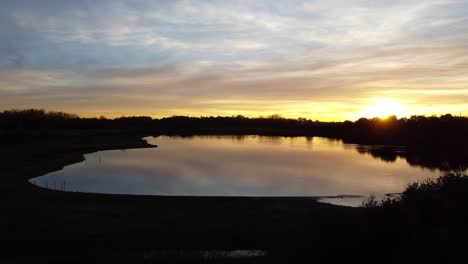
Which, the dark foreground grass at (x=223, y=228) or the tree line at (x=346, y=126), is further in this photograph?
the tree line at (x=346, y=126)

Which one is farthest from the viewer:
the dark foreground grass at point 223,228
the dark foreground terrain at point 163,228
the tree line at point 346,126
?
the tree line at point 346,126

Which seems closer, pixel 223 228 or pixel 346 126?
pixel 223 228

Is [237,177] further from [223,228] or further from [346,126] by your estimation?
[346,126]

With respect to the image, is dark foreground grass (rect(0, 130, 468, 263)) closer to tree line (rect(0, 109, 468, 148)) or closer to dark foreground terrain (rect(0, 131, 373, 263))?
dark foreground terrain (rect(0, 131, 373, 263))

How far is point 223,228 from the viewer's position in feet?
51.0

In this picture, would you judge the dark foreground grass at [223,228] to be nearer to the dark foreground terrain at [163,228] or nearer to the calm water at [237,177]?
the dark foreground terrain at [163,228]

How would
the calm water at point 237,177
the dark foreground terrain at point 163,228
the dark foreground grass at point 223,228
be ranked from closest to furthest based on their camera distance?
1. the dark foreground grass at point 223,228
2. the dark foreground terrain at point 163,228
3. the calm water at point 237,177

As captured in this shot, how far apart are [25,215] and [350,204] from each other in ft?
47.2

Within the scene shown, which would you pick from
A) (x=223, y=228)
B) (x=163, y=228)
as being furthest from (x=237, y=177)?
(x=163, y=228)

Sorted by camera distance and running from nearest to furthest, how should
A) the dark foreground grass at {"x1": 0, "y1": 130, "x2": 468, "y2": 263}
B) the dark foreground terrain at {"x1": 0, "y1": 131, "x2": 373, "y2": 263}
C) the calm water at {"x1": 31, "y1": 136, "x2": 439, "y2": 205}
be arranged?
the dark foreground grass at {"x1": 0, "y1": 130, "x2": 468, "y2": 263} → the dark foreground terrain at {"x1": 0, "y1": 131, "x2": 373, "y2": 263} → the calm water at {"x1": 31, "y1": 136, "x2": 439, "y2": 205}

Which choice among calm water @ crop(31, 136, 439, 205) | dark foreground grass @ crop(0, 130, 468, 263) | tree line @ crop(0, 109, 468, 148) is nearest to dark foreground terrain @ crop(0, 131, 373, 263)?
dark foreground grass @ crop(0, 130, 468, 263)

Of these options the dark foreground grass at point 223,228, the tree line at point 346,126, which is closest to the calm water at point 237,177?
the dark foreground grass at point 223,228

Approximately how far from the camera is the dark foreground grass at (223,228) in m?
9.48

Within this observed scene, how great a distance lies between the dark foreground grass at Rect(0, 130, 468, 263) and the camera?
9.48 meters
